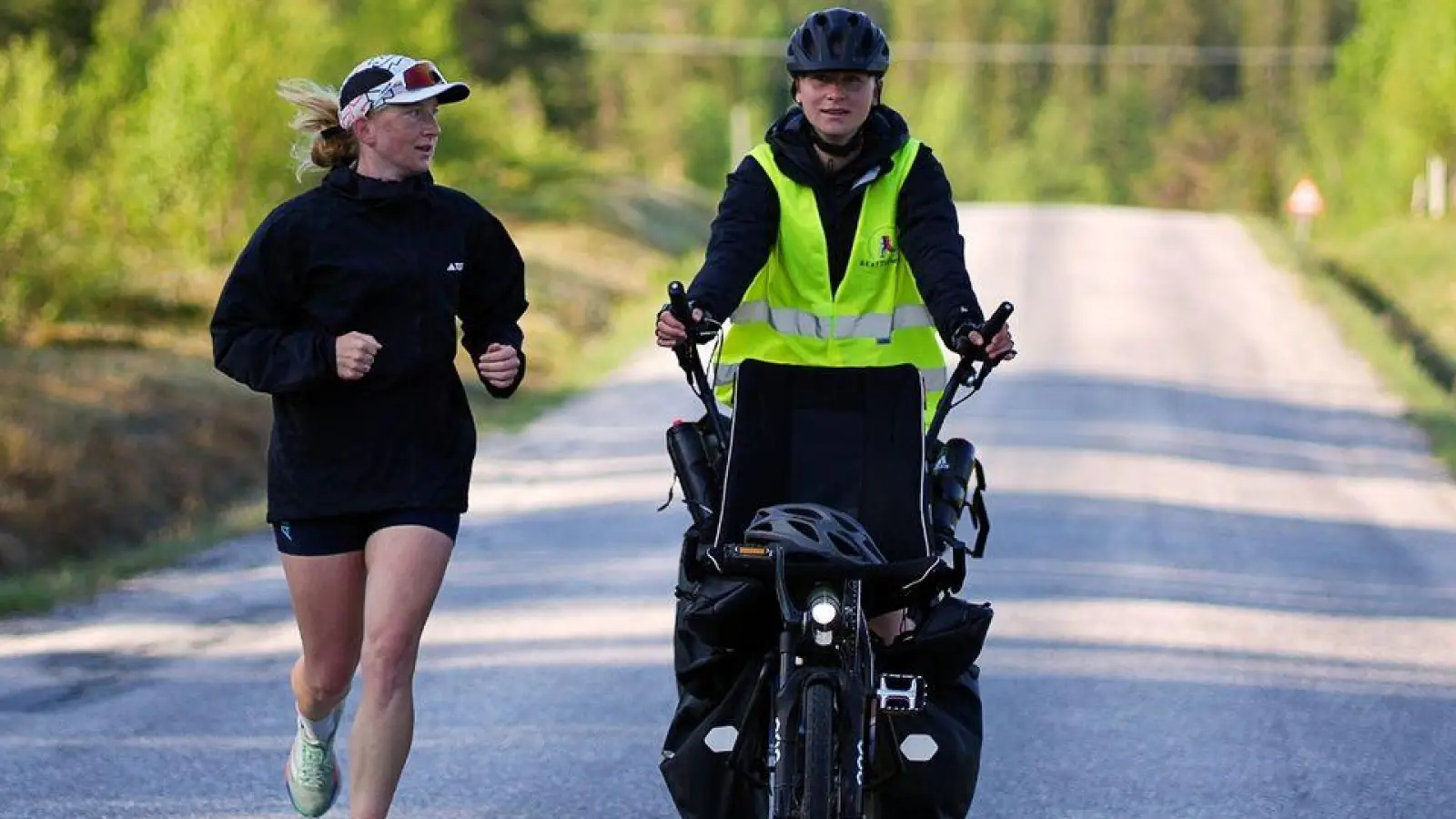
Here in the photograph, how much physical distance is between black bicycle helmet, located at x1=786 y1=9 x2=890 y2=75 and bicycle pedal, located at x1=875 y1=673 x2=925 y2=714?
1.54 metres

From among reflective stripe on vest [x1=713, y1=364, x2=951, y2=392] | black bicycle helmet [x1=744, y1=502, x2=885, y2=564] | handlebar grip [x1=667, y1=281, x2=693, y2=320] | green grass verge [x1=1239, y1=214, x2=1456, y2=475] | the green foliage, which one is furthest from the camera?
green grass verge [x1=1239, y1=214, x2=1456, y2=475]

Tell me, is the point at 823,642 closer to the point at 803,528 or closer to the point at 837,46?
the point at 803,528

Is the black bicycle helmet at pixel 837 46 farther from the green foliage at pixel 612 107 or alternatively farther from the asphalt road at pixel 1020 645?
the green foliage at pixel 612 107

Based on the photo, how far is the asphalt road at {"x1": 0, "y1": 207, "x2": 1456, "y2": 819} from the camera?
794cm

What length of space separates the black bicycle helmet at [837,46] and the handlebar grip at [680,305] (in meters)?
0.77

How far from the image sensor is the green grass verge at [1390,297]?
23359mm

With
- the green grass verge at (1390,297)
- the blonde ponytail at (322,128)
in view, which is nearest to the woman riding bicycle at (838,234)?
the blonde ponytail at (322,128)

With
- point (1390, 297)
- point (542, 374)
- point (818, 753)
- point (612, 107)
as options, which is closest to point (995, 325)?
point (818, 753)

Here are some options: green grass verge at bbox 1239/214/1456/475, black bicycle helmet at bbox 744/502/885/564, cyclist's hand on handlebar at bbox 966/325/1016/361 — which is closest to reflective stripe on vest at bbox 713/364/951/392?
cyclist's hand on handlebar at bbox 966/325/1016/361

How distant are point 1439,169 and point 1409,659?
219ft

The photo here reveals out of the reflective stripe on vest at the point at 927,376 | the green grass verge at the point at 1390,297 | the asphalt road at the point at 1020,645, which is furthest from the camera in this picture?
the green grass verge at the point at 1390,297

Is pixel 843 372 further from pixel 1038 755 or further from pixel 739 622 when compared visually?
pixel 1038 755

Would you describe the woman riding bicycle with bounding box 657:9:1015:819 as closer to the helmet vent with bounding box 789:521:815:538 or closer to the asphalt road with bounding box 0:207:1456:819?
the helmet vent with bounding box 789:521:815:538

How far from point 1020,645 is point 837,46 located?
496cm
